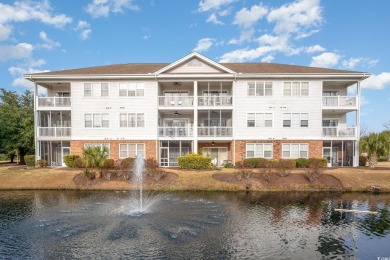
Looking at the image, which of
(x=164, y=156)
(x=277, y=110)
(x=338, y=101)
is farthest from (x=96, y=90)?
(x=338, y=101)

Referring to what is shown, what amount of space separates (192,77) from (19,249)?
73.5ft

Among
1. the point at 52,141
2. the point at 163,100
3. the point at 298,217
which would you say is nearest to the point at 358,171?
the point at 298,217

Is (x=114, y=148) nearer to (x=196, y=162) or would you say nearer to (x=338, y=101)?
(x=196, y=162)

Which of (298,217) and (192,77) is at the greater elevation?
(192,77)

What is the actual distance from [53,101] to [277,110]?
26.8 metres

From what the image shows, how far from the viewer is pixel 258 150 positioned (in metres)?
29.4

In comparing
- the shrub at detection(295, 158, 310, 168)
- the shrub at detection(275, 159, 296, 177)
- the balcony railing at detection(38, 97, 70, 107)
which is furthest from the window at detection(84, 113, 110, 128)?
the shrub at detection(295, 158, 310, 168)

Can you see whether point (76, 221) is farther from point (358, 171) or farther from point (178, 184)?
point (358, 171)

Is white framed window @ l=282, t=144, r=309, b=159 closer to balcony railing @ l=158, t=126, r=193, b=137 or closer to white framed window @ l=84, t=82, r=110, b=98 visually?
balcony railing @ l=158, t=126, r=193, b=137

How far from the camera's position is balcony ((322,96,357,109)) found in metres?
29.3

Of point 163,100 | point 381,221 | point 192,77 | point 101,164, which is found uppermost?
point 192,77

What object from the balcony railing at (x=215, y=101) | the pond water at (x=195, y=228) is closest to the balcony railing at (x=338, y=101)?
the balcony railing at (x=215, y=101)

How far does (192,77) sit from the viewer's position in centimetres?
2864

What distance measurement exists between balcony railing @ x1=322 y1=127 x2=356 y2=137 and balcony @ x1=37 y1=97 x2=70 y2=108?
101 ft
